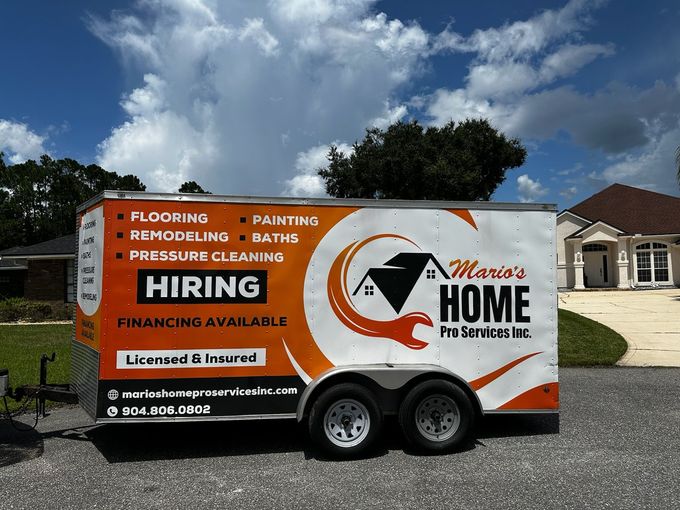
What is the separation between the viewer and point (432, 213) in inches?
229

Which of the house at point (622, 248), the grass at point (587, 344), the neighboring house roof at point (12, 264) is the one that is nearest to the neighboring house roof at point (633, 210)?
the house at point (622, 248)

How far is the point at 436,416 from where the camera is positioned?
18.4 ft

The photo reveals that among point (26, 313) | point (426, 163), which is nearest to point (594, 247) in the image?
point (426, 163)

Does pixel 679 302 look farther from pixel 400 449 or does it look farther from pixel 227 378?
pixel 227 378

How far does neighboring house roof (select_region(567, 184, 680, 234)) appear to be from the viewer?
32219mm

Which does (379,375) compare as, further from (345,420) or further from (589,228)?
(589,228)

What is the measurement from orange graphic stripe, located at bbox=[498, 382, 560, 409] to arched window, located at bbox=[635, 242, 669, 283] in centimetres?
3017

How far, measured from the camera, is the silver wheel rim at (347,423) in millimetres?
5387

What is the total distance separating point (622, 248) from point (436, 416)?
3070 cm

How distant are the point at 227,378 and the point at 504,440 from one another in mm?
3319

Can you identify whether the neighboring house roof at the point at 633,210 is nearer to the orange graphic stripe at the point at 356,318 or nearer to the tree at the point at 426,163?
the tree at the point at 426,163

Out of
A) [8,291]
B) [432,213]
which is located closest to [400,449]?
[432,213]

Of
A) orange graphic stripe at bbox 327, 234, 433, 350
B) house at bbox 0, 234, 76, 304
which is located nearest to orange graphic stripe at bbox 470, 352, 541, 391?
orange graphic stripe at bbox 327, 234, 433, 350

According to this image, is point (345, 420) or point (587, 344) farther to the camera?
point (587, 344)
